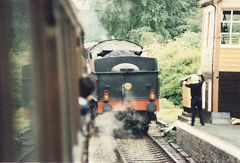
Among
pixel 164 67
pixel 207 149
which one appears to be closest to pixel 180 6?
pixel 164 67

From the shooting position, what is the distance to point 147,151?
860 centimetres

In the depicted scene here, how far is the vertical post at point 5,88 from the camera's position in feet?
5.21

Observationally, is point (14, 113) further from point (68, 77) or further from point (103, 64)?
point (103, 64)

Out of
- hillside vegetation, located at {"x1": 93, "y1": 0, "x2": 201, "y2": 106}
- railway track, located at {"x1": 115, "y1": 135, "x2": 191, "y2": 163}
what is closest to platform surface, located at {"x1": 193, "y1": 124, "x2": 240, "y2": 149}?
railway track, located at {"x1": 115, "y1": 135, "x2": 191, "y2": 163}

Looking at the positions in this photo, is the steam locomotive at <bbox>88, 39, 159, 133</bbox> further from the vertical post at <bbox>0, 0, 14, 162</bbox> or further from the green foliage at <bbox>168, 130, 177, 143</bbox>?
the vertical post at <bbox>0, 0, 14, 162</bbox>

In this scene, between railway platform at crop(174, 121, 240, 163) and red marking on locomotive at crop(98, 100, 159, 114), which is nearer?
railway platform at crop(174, 121, 240, 163)

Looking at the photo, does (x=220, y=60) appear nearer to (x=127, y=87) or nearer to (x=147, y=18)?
(x=127, y=87)

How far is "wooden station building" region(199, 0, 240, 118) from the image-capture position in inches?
412

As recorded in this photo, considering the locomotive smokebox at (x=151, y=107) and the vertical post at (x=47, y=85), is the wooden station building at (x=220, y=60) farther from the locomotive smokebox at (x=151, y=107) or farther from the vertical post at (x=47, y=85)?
the vertical post at (x=47, y=85)

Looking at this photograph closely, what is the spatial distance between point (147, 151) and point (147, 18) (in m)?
14.7

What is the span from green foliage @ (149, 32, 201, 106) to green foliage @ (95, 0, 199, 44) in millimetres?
4063

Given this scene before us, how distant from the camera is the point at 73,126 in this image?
4.76 feet

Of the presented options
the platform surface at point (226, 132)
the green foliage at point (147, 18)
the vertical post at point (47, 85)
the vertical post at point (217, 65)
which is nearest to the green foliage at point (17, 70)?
the vertical post at point (47, 85)

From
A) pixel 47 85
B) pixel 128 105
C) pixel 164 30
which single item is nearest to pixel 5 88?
pixel 47 85
